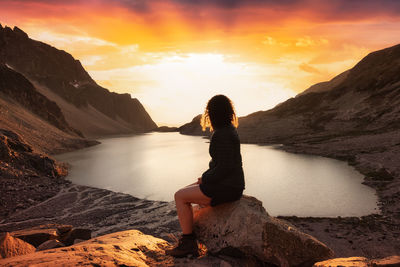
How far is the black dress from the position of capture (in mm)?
6707

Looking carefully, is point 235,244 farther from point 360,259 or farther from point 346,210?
point 346,210

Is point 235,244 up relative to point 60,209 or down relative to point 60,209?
up

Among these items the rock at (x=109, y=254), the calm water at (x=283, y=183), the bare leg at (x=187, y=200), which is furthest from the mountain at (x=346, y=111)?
the rock at (x=109, y=254)

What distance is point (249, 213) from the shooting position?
23.0 feet

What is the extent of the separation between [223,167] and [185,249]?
2.14m

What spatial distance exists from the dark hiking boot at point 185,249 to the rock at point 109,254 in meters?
0.17

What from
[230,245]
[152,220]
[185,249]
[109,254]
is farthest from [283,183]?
[109,254]

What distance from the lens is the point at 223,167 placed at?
665 cm

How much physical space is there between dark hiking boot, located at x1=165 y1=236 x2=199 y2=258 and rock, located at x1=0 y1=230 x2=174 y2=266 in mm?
171

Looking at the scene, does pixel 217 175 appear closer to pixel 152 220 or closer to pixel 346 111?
pixel 152 220

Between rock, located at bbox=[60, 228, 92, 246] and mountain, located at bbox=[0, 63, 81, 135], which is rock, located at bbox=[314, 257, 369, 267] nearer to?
rock, located at bbox=[60, 228, 92, 246]

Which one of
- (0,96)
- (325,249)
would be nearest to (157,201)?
(325,249)

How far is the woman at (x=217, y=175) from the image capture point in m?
6.73

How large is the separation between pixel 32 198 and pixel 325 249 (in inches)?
947
